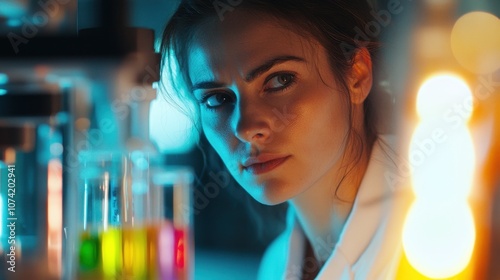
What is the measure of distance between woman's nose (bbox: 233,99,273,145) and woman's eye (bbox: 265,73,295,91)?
0.11 feet

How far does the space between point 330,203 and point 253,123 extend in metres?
0.19

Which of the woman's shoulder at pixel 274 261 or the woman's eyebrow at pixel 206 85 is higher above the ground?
the woman's eyebrow at pixel 206 85

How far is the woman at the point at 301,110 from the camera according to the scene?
1048mm

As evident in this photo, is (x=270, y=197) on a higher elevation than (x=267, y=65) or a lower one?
lower

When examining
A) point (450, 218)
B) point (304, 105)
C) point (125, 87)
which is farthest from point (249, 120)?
point (450, 218)

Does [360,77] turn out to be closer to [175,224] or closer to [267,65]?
[267,65]

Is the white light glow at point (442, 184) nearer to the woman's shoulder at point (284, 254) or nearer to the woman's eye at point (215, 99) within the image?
the woman's shoulder at point (284, 254)

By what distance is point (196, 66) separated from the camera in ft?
3.55

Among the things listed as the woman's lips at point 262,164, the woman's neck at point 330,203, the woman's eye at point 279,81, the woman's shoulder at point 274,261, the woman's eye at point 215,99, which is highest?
the woman's eye at point 279,81

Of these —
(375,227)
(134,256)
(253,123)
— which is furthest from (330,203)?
(134,256)

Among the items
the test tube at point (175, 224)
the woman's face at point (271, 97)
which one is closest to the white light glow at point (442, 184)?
the woman's face at point (271, 97)

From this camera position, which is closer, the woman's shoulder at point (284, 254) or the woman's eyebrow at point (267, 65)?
the woman's eyebrow at point (267, 65)

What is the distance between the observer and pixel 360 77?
108 cm

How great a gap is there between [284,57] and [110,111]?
0.96 ft
